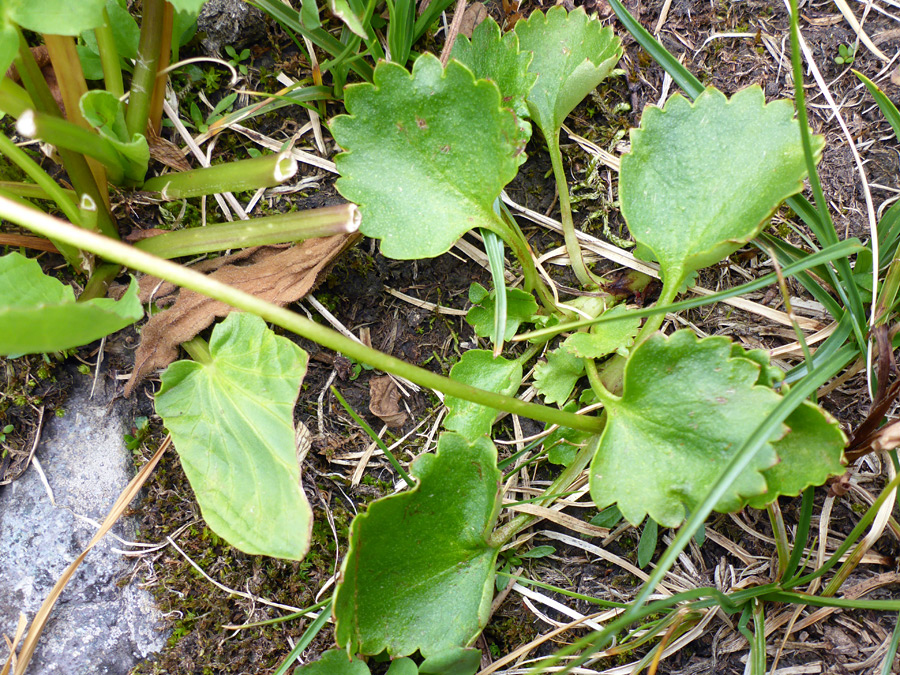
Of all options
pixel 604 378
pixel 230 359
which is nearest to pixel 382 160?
pixel 230 359

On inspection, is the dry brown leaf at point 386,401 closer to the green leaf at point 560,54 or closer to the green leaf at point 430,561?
the green leaf at point 430,561

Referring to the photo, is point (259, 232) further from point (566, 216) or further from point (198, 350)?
point (566, 216)

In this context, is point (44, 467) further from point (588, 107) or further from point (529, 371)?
point (588, 107)

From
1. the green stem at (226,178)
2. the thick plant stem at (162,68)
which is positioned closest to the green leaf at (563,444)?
the green stem at (226,178)

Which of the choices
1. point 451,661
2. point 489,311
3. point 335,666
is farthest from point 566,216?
point 335,666

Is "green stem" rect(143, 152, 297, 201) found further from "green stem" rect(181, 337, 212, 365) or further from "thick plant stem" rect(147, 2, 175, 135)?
"green stem" rect(181, 337, 212, 365)

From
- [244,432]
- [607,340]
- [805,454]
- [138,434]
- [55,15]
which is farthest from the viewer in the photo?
[138,434]
